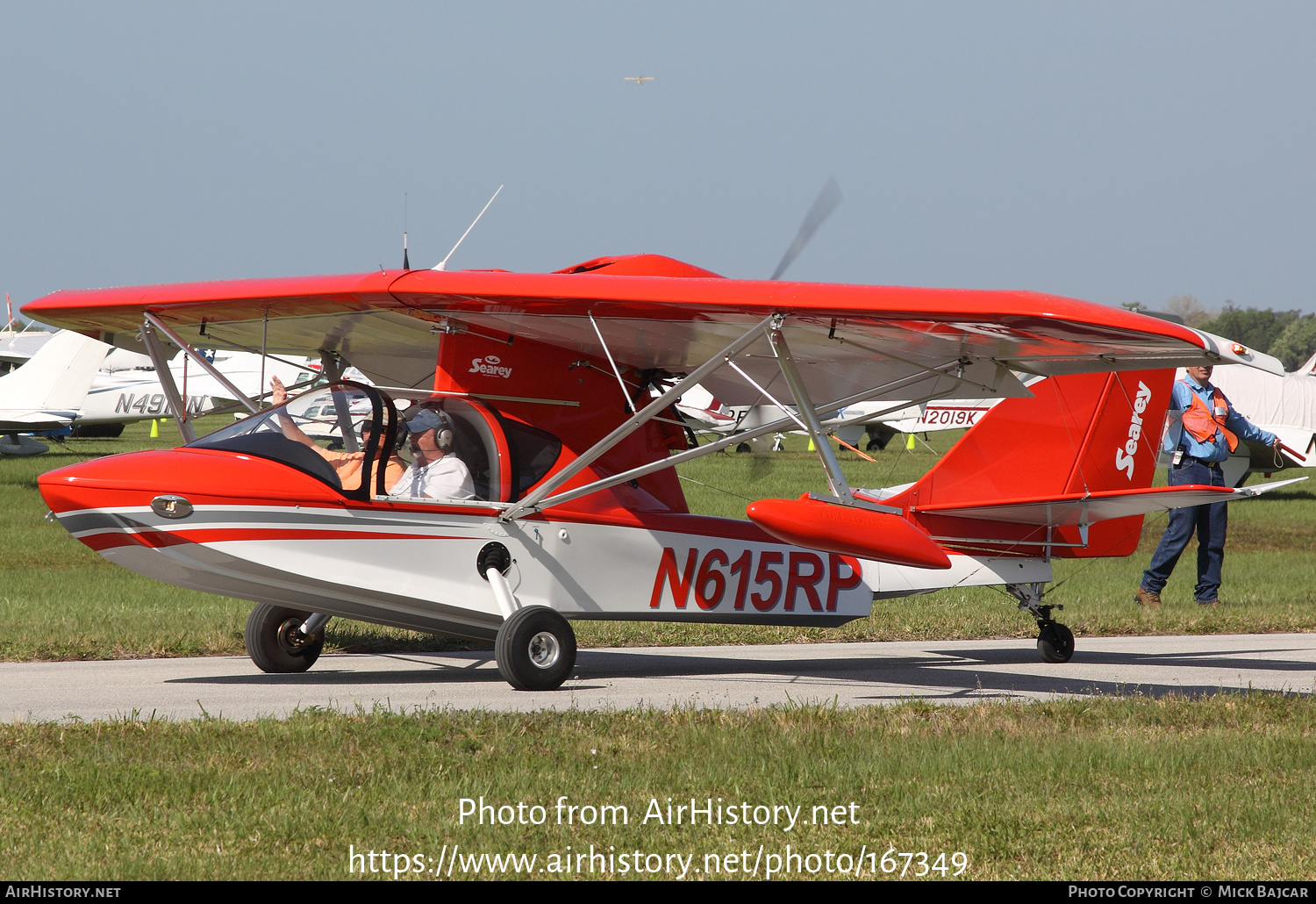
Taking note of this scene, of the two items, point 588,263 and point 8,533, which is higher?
point 588,263

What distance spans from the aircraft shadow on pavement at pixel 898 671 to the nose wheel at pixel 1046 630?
0.40 feet

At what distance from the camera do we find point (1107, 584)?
53.7 ft

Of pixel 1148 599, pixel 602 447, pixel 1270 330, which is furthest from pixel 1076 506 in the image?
pixel 1270 330

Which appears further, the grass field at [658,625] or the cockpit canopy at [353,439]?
the grass field at [658,625]

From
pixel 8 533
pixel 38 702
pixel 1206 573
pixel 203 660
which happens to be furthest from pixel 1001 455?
pixel 8 533

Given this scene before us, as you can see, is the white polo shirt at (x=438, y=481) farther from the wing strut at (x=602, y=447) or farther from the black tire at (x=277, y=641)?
the black tire at (x=277, y=641)

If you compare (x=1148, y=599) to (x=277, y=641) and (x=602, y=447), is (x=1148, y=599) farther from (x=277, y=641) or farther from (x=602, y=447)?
(x=277, y=641)

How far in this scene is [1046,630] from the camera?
10430mm

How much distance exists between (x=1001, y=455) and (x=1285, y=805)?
17.7 ft

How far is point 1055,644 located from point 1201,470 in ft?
13.7

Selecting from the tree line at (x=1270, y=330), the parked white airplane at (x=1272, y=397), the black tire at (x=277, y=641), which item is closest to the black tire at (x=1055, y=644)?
the black tire at (x=277, y=641)

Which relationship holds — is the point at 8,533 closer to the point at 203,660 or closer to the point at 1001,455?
the point at 203,660

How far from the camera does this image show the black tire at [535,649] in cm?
801

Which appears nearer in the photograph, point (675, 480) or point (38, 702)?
point (38, 702)
